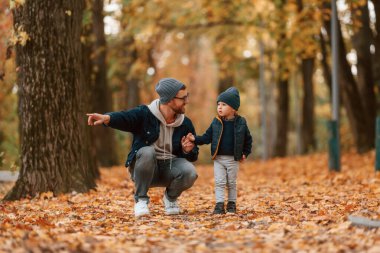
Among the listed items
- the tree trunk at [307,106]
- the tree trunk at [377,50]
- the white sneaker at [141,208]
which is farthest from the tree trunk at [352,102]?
the white sneaker at [141,208]

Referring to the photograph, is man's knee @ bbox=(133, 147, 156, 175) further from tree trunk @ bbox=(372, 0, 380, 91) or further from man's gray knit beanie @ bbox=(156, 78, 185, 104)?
tree trunk @ bbox=(372, 0, 380, 91)

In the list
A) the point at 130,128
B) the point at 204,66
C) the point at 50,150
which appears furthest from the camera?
the point at 204,66

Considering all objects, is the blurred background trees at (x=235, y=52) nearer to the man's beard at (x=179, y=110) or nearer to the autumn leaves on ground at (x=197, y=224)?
the autumn leaves on ground at (x=197, y=224)

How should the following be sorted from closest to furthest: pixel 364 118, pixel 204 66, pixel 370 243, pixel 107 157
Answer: pixel 370 243 → pixel 364 118 → pixel 107 157 → pixel 204 66

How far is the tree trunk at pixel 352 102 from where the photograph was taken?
18375 mm

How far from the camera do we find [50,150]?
987 cm

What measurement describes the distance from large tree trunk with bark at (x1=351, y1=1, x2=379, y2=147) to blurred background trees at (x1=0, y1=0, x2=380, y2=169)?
0.03 m

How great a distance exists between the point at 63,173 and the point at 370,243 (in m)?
5.81

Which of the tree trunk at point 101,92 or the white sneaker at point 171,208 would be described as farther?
the tree trunk at point 101,92

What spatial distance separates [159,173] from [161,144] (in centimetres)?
37

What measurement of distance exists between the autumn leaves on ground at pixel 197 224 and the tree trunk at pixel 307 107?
45.0ft

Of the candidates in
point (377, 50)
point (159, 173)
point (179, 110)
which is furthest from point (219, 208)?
point (377, 50)

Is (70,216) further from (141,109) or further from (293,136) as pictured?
(293,136)

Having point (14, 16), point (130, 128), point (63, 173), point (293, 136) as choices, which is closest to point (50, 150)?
point (63, 173)
